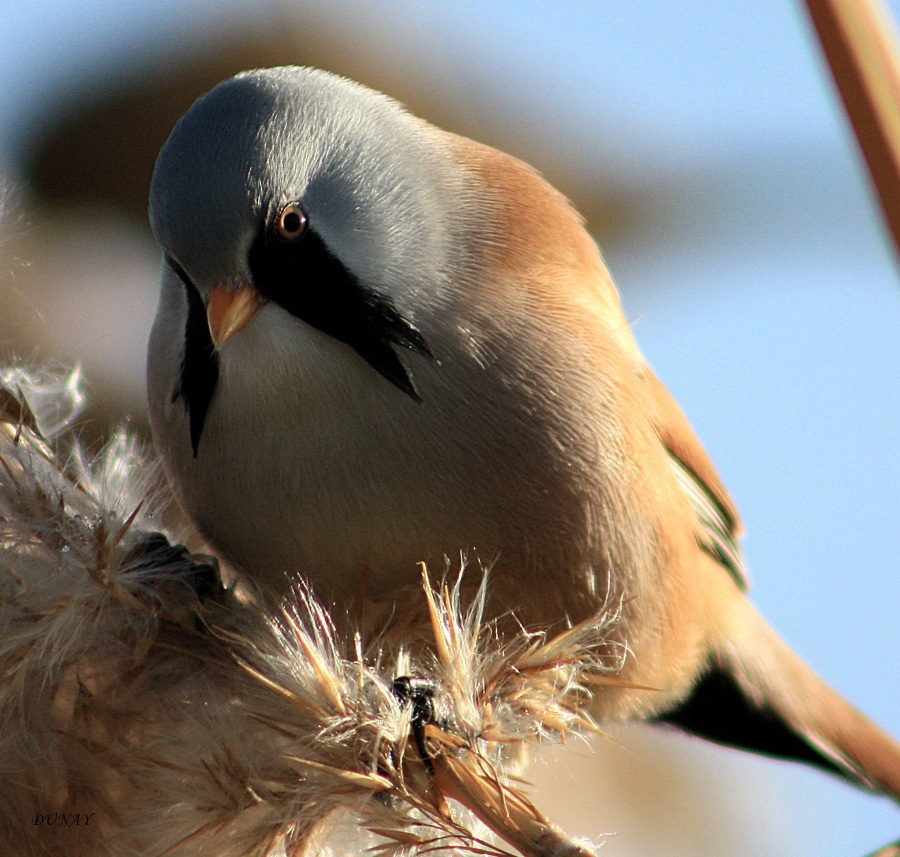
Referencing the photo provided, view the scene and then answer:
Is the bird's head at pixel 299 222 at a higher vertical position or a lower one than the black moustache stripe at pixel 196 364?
higher

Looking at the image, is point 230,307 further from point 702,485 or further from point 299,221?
point 702,485

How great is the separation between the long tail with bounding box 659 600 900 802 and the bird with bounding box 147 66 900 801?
25.3 inches

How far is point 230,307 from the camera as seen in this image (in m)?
1.72

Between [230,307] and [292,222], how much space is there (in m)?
0.16

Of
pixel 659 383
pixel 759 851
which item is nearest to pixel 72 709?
pixel 659 383

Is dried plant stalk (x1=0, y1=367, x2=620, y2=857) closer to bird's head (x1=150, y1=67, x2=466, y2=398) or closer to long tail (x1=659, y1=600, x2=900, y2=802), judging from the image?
bird's head (x1=150, y1=67, x2=466, y2=398)

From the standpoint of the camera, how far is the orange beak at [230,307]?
1.70 metres

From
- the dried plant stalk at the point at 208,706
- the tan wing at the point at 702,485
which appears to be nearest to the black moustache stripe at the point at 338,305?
the dried plant stalk at the point at 208,706

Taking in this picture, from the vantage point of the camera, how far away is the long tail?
8.71ft

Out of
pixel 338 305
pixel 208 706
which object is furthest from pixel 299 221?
pixel 208 706

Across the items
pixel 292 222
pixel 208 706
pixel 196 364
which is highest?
pixel 292 222

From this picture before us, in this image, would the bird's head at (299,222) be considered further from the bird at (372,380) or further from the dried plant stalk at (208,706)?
the dried plant stalk at (208,706)

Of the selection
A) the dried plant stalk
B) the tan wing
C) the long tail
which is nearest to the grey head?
the dried plant stalk

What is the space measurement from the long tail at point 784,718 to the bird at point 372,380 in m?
0.64
